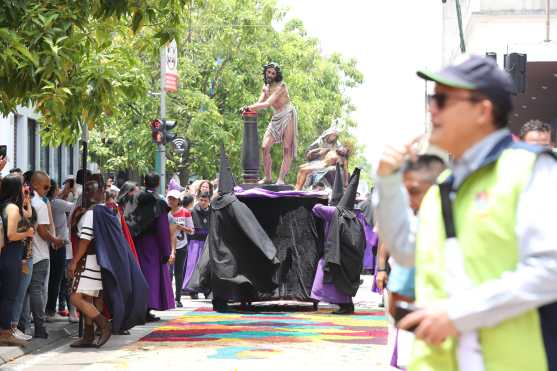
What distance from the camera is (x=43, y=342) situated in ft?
45.9

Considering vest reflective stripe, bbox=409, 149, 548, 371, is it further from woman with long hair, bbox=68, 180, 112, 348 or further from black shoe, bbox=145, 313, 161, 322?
black shoe, bbox=145, 313, 161, 322

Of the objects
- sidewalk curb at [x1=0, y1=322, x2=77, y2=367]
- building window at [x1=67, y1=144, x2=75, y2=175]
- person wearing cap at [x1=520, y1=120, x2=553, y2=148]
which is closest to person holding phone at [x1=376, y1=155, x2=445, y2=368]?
person wearing cap at [x1=520, y1=120, x2=553, y2=148]

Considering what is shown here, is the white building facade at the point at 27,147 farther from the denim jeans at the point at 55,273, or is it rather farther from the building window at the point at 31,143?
the denim jeans at the point at 55,273

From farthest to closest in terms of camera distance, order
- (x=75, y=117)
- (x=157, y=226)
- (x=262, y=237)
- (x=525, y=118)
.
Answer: (x=525, y=118), (x=262, y=237), (x=157, y=226), (x=75, y=117)

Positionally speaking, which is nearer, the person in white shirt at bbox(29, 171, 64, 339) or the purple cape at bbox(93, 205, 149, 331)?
the purple cape at bbox(93, 205, 149, 331)

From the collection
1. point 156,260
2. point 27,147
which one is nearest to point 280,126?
point 156,260

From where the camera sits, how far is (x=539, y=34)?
52.2 m

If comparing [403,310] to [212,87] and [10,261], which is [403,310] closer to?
[10,261]

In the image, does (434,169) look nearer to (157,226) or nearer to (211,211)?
(157,226)

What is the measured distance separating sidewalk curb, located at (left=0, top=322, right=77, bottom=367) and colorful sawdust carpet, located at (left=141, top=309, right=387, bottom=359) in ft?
3.23

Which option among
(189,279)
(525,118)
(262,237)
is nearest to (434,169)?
(262,237)

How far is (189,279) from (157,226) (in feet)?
13.6

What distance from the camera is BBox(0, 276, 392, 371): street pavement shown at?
38.7 ft

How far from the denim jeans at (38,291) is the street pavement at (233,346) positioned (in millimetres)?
304
